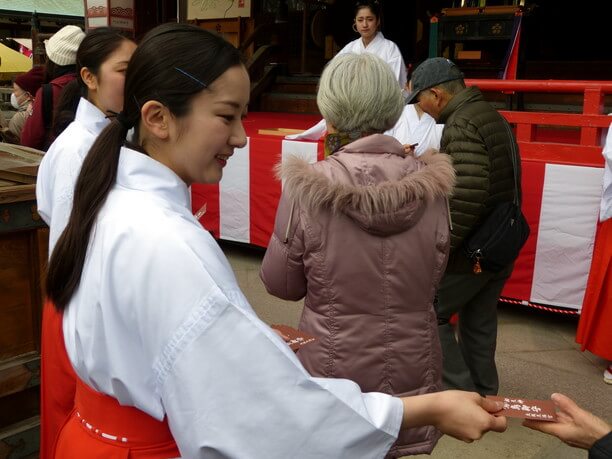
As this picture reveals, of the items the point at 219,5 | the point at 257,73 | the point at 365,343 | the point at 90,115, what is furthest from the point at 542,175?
the point at 219,5

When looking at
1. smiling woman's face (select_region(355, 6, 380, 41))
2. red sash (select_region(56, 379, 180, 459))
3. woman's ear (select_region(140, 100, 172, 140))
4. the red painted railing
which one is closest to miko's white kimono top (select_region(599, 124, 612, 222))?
the red painted railing

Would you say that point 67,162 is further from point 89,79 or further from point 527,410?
point 527,410

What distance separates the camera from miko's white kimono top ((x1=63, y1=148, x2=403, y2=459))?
2.97 ft

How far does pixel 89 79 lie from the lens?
2.22m

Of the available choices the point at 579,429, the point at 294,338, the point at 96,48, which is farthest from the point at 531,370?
the point at 96,48

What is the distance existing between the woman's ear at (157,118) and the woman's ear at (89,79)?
4.16 feet

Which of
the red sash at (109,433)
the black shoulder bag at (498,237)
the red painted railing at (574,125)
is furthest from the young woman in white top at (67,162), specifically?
the red painted railing at (574,125)

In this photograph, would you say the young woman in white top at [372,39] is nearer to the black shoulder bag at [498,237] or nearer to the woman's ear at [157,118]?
the black shoulder bag at [498,237]

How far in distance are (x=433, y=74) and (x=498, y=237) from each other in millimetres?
786

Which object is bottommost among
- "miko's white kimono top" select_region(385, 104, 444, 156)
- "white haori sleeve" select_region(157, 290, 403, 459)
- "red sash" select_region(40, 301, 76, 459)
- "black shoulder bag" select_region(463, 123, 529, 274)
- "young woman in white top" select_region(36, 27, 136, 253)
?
"red sash" select_region(40, 301, 76, 459)

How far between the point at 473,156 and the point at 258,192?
9.66ft

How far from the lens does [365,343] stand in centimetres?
176

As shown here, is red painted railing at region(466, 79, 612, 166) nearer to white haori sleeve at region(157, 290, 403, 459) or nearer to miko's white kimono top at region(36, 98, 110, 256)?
miko's white kimono top at region(36, 98, 110, 256)

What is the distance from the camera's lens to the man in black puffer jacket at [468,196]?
2600mm
